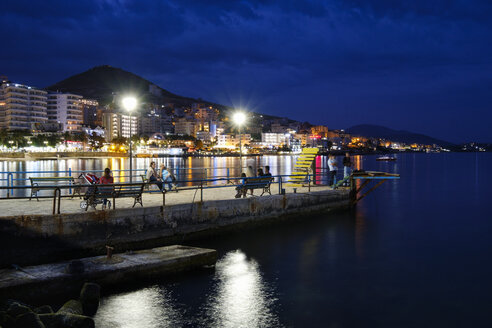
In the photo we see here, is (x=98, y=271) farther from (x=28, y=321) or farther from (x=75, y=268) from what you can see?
(x=28, y=321)

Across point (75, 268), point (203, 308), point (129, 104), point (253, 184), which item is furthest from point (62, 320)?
point (129, 104)

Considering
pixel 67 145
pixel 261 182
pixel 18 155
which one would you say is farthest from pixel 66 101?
pixel 261 182

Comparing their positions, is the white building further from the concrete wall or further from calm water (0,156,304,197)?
the concrete wall

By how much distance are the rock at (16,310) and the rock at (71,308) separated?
74 centimetres

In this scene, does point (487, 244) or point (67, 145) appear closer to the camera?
point (487, 244)

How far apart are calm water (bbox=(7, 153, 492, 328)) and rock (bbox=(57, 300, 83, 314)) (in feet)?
2.04

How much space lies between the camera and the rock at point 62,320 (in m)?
7.96

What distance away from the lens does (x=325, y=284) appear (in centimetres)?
1216

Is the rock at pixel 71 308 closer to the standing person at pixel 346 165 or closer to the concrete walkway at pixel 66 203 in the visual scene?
the concrete walkway at pixel 66 203

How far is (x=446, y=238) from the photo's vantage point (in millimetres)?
19062

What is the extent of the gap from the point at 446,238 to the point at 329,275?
874 cm

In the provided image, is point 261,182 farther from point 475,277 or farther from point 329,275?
point 475,277

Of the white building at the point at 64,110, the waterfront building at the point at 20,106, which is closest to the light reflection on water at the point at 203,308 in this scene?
the waterfront building at the point at 20,106

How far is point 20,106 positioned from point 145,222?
184 metres
